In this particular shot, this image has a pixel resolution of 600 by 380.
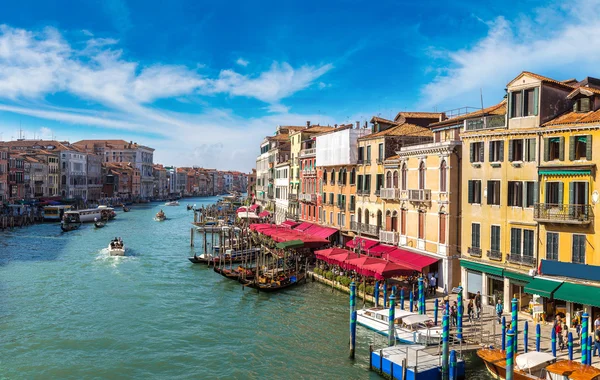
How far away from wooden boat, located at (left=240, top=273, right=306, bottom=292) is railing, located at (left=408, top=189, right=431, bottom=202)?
870cm

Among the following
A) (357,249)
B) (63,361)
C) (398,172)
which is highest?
(398,172)

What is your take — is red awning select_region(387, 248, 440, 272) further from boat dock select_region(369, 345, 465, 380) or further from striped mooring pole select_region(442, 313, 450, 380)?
striped mooring pole select_region(442, 313, 450, 380)

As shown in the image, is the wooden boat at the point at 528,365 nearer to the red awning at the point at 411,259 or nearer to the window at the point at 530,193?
the window at the point at 530,193

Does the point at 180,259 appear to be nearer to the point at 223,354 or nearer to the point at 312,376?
the point at 223,354

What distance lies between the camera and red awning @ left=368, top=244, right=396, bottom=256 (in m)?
31.4

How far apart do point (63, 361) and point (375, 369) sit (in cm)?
1186

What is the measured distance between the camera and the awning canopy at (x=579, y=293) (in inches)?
744

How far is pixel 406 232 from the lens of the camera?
1209 inches

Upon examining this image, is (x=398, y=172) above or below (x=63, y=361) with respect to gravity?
above

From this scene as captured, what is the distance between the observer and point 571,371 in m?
15.7

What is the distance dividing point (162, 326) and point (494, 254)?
611 inches

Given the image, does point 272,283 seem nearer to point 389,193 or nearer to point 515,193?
point 389,193

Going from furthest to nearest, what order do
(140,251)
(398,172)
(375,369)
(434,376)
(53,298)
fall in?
(140,251)
(398,172)
(53,298)
(375,369)
(434,376)

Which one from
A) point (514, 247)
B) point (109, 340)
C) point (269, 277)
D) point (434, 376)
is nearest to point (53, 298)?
point (109, 340)
